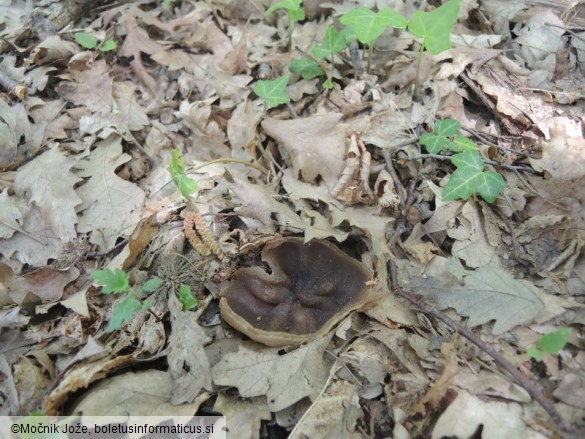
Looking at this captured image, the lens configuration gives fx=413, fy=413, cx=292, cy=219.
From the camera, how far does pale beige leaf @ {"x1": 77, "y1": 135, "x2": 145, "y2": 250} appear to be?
3.04 m

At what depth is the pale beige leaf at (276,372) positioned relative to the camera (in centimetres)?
226

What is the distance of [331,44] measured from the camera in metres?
3.44

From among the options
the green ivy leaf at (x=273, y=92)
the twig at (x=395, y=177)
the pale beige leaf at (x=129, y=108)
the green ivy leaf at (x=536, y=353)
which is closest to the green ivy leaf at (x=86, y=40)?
the pale beige leaf at (x=129, y=108)

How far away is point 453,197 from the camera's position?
2.75 m

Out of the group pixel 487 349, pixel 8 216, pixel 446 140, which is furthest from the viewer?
pixel 8 216

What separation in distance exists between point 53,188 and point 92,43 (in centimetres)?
170

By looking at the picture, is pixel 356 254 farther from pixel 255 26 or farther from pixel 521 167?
pixel 255 26

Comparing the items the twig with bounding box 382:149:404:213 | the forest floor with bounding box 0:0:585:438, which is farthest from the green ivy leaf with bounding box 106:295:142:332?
the twig with bounding box 382:149:404:213


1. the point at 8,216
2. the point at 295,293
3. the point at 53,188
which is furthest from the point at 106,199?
the point at 295,293

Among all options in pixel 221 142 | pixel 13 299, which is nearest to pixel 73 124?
pixel 221 142

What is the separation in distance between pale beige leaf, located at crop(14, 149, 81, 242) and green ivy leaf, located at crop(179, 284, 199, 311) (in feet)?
3.57

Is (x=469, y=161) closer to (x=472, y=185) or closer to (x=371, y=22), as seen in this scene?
(x=472, y=185)

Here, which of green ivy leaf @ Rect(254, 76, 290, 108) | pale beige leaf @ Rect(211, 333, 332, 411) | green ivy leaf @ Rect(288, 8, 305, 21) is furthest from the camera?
green ivy leaf @ Rect(288, 8, 305, 21)

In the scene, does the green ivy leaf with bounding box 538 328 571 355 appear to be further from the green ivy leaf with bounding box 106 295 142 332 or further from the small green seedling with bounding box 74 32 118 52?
the small green seedling with bounding box 74 32 118 52
